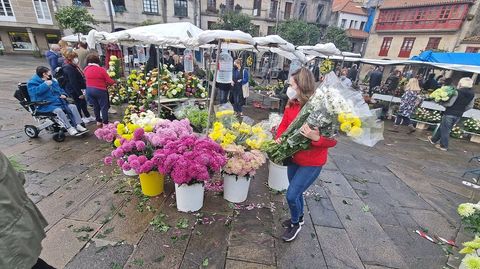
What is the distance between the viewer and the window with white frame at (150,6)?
2328cm

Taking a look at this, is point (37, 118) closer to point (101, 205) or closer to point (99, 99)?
point (99, 99)

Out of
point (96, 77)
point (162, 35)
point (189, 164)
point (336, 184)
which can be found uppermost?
point (162, 35)

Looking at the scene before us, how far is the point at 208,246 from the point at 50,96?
4.63 metres

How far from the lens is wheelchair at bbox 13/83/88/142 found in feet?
15.1

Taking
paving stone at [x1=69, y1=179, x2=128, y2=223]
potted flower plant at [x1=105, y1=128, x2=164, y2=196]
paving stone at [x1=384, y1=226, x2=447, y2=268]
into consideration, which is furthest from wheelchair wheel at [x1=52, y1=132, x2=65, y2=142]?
paving stone at [x1=384, y1=226, x2=447, y2=268]

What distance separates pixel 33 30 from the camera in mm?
23781

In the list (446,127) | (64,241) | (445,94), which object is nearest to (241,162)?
(64,241)

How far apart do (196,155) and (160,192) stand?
106 cm

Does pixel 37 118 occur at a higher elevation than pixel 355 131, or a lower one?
lower

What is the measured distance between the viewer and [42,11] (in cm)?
2298

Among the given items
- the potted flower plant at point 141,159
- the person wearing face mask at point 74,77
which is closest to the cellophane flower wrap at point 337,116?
the potted flower plant at point 141,159

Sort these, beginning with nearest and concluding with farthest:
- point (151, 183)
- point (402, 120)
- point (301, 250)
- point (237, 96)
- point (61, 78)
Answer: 1. point (301, 250)
2. point (151, 183)
3. point (61, 78)
4. point (237, 96)
5. point (402, 120)

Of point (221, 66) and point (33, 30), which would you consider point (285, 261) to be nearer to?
point (221, 66)

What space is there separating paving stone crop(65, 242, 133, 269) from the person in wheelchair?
3.49 metres
